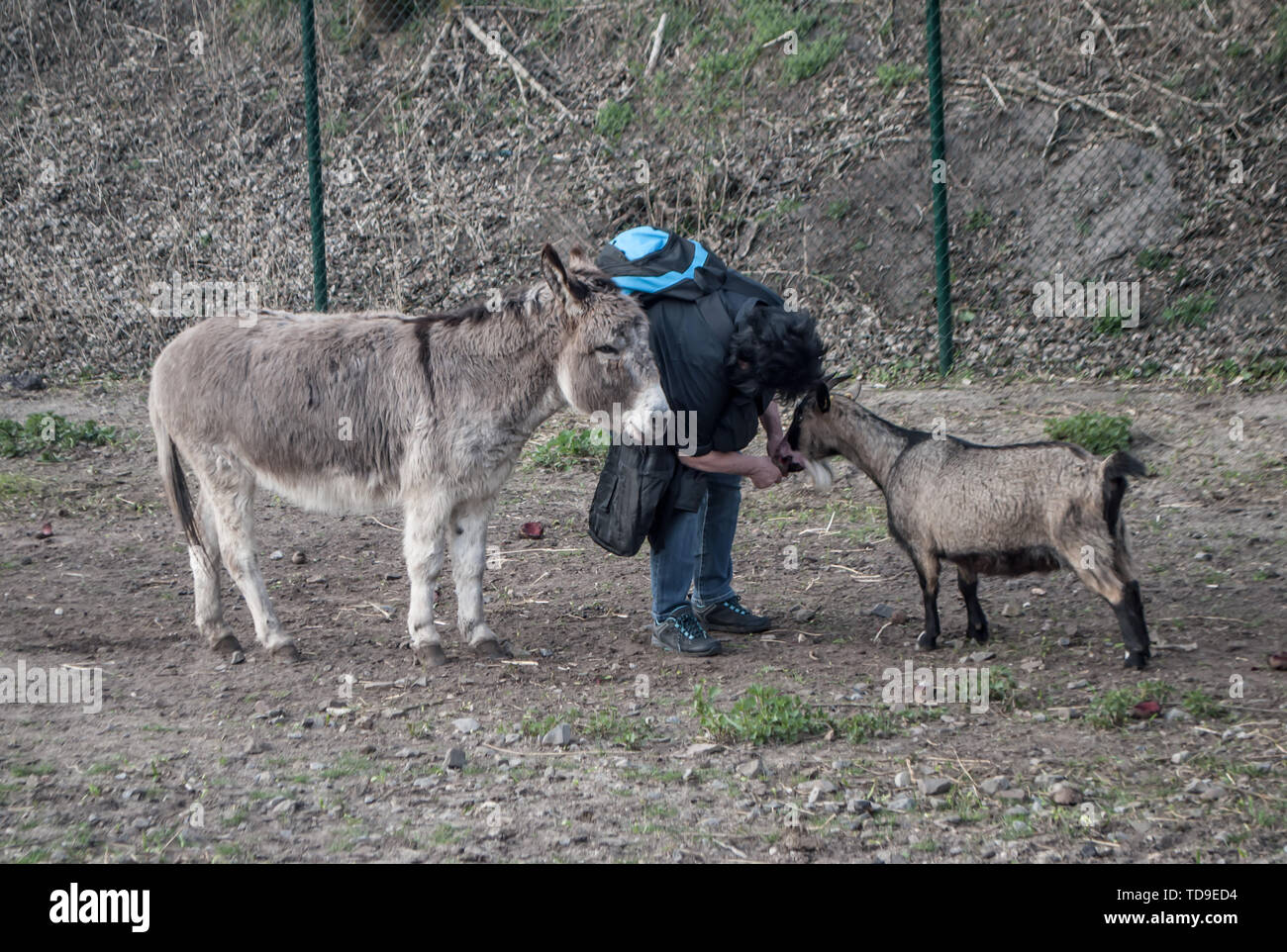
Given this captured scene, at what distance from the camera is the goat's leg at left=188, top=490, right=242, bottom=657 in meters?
5.66

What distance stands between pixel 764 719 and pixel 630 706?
0.66m

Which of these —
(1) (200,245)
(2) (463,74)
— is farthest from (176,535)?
(2) (463,74)

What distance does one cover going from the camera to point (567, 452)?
29.3ft

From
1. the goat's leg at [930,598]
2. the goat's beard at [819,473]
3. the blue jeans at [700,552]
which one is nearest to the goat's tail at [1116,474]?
the goat's leg at [930,598]

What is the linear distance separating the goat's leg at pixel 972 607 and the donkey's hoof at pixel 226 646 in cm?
326

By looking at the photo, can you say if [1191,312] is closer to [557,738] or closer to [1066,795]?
[1066,795]

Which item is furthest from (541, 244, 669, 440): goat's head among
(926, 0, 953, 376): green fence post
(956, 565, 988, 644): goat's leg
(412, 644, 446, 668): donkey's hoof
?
(926, 0, 953, 376): green fence post

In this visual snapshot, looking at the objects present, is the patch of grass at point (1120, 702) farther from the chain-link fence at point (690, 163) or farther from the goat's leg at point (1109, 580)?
the chain-link fence at point (690, 163)

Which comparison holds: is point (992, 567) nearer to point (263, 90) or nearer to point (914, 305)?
point (914, 305)

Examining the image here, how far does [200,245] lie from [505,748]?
9643mm

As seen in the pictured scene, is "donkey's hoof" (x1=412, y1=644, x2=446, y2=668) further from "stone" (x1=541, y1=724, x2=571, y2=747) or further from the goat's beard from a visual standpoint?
the goat's beard

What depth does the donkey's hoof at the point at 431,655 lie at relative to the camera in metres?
5.35

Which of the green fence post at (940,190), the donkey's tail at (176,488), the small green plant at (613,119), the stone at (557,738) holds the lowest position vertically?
the stone at (557,738)

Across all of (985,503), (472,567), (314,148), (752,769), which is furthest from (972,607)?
(314,148)
